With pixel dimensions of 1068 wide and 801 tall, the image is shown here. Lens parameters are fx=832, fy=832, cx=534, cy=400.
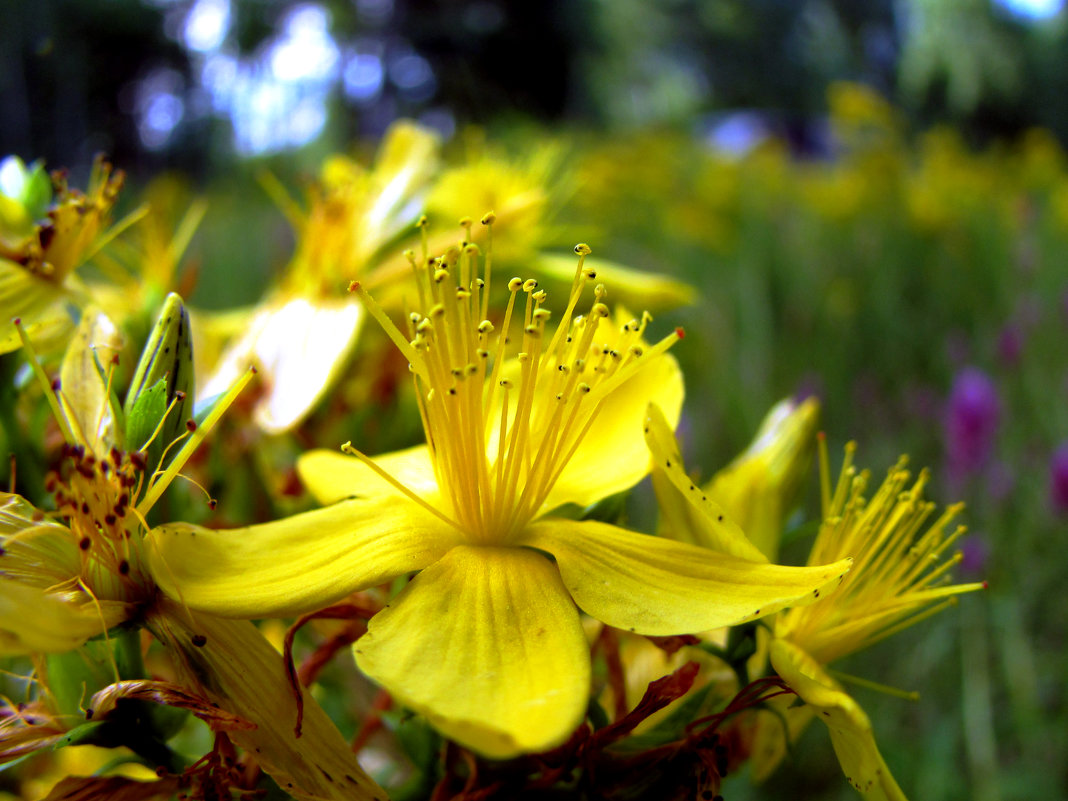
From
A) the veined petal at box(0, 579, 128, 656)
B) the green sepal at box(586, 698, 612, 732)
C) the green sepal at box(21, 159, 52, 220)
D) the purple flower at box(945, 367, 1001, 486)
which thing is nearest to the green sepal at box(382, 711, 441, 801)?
the green sepal at box(586, 698, 612, 732)

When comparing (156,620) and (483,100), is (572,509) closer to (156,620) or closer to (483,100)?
(156,620)

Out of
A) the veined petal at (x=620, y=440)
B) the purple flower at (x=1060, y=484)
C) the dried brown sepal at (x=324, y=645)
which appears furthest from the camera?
the purple flower at (x=1060, y=484)

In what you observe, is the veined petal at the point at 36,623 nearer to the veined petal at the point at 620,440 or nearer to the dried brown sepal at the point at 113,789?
the dried brown sepal at the point at 113,789

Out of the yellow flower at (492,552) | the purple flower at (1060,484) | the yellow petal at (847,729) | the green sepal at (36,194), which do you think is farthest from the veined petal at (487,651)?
the purple flower at (1060,484)

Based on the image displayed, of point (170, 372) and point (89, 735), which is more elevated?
point (170, 372)

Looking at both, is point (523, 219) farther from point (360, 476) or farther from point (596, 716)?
point (596, 716)

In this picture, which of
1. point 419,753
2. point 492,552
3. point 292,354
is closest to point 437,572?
point 492,552
